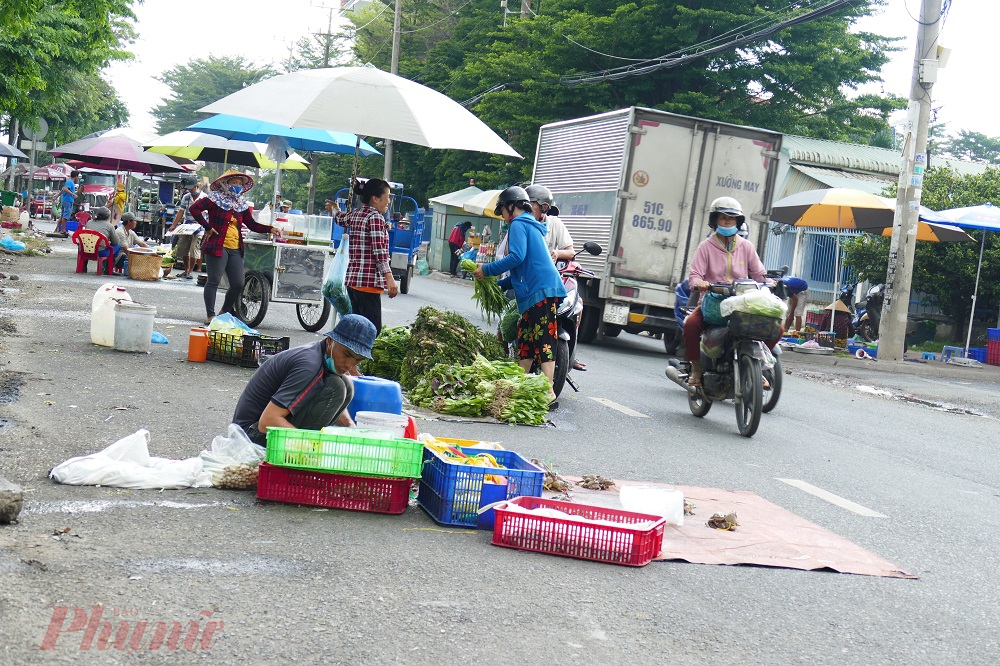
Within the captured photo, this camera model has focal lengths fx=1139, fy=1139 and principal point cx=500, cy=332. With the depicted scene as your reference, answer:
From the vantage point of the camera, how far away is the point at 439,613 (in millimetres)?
4340

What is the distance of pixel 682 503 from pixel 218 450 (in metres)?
2.52

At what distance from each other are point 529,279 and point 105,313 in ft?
14.1

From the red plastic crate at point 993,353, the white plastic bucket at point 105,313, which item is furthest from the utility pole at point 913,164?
the white plastic bucket at point 105,313

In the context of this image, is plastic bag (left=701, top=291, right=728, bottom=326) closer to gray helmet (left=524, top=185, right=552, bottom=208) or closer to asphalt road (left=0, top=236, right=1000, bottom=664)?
asphalt road (left=0, top=236, right=1000, bottom=664)

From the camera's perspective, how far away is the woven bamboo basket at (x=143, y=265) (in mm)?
20344

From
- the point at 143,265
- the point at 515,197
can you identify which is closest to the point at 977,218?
the point at 515,197

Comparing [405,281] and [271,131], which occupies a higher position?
[271,131]

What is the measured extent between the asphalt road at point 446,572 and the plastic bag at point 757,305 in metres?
1.16

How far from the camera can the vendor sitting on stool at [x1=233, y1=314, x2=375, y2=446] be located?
5.79m

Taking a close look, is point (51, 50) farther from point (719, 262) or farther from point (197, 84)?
point (197, 84)

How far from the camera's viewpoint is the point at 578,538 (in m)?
5.32

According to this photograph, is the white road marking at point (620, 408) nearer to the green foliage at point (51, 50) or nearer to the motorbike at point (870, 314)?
the green foliage at point (51, 50)

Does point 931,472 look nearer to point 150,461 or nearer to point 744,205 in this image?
point 150,461

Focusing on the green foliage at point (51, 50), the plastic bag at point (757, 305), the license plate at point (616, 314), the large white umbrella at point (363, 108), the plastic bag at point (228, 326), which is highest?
the green foliage at point (51, 50)
